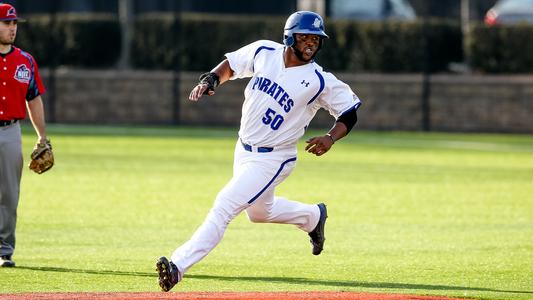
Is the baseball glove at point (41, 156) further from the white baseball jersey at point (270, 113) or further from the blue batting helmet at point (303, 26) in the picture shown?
the blue batting helmet at point (303, 26)

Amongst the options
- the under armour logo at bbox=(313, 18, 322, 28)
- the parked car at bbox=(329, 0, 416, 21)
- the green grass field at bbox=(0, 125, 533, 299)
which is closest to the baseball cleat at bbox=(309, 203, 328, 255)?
the green grass field at bbox=(0, 125, 533, 299)

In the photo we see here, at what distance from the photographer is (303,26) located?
927 cm

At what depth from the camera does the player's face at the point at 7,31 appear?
10.6m

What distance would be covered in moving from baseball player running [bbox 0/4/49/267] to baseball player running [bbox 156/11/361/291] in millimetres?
2073

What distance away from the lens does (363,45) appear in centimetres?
3123

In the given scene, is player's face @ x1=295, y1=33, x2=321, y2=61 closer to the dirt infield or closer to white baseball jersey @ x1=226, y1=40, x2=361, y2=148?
white baseball jersey @ x1=226, y1=40, x2=361, y2=148

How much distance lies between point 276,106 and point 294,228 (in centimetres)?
505

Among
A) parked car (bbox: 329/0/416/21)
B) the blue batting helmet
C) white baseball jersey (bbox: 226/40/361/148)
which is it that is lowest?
parked car (bbox: 329/0/416/21)

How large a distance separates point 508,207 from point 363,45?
51.2ft

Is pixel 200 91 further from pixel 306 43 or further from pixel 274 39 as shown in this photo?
pixel 274 39

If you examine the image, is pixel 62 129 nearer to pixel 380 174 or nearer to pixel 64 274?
pixel 380 174

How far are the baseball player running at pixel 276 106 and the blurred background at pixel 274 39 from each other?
20.3 meters

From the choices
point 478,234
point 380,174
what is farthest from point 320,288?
point 380,174

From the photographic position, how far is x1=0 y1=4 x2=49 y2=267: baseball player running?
34.9 feet
